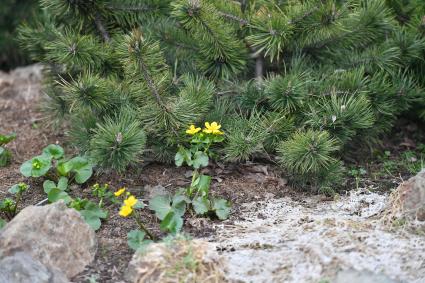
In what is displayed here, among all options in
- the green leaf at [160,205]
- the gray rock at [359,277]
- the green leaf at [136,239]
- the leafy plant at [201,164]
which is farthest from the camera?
the leafy plant at [201,164]

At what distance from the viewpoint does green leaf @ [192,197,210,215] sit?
3010 millimetres

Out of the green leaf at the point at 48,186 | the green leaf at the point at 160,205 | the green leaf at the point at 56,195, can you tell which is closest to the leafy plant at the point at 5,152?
the green leaf at the point at 48,186

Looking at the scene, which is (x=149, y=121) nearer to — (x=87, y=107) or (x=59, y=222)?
(x=87, y=107)

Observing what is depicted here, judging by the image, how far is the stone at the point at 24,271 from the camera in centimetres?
252

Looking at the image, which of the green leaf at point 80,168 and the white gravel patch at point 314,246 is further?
the green leaf at point 80,168

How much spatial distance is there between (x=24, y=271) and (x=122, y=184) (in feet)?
3.03

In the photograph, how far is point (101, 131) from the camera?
3174mm

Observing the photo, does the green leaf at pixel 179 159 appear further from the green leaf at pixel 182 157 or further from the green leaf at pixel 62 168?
the green leaf at pixel 62 168

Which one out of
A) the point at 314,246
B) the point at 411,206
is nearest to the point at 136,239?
the point at 314,246

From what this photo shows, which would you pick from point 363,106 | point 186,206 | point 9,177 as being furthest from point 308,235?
point 9,177

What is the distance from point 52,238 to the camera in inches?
105

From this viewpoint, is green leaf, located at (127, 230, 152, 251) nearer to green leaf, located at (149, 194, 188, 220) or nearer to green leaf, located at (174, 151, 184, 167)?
green leaf, located at (149, 194, 188, 220)

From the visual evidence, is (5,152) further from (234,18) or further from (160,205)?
(234,18)

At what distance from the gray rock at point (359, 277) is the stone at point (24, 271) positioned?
42.9 inches
